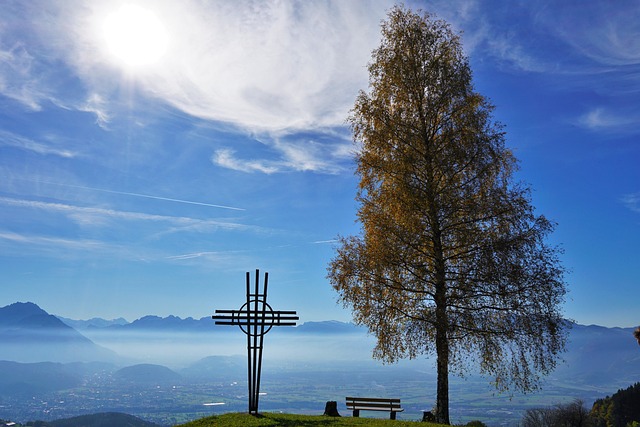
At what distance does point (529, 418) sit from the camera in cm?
3656

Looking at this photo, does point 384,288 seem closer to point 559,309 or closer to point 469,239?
point 469,239

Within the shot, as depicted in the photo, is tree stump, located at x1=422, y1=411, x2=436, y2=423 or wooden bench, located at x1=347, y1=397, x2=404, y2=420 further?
wooden bench, located at x1=347, y1=397, x2=404, y2=420

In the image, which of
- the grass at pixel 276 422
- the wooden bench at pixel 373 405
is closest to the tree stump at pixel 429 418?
the grass at pixel 276 422

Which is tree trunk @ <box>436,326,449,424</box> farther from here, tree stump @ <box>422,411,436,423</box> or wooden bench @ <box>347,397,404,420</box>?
wooden bench @ <box>347,397,404,420</box>

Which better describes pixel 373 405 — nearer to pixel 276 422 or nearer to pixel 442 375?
pixel 442 375

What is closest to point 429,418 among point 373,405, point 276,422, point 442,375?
point 442,375

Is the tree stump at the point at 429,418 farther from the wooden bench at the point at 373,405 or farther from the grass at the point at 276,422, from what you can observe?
the wooden bench at the point at 373,405

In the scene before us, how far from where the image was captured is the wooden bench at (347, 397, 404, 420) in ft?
66.6

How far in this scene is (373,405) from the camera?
20516 mm

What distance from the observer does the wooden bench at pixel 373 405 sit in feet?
66.6

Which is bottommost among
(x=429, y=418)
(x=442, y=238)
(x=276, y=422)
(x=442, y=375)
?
(x=429, y=418)

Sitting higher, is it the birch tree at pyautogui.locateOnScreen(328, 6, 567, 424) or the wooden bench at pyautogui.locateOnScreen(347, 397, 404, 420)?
the birch tree at pyautogui.locateOnScreen(328, 6, 567, 424)

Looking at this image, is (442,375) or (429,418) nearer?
(442,375)

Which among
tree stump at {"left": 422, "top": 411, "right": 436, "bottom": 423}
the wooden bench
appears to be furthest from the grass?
the wooden bench
